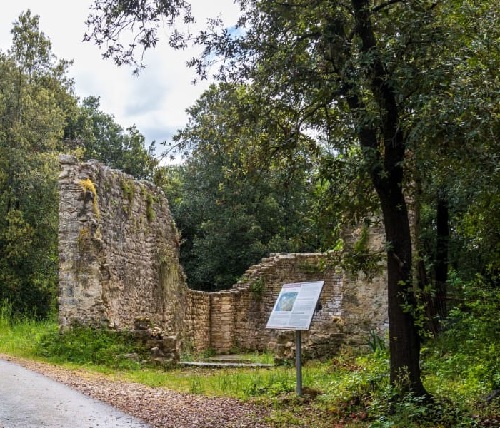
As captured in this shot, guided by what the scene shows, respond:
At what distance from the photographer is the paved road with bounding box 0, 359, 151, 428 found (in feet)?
20.5

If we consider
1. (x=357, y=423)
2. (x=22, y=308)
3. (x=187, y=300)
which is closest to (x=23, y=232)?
(x=22, y=308)

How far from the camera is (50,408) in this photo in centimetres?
697

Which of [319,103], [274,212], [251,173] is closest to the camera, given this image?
[319,103]

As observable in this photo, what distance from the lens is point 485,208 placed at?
7.00 metres

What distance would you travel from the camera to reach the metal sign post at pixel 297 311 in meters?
8.54

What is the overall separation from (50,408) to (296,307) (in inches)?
141

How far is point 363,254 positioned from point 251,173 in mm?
1837

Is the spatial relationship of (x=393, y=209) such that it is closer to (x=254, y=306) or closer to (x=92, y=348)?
(x=92, y=348)

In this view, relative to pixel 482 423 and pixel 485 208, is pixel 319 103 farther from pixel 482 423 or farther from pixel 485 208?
pixel 482 423

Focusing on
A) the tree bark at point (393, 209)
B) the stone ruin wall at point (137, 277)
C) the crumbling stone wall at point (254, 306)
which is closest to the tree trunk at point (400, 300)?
the tree bark at point (393, 209)

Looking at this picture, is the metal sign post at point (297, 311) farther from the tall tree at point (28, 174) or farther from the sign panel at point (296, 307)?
the tall tree at point (28, 174)

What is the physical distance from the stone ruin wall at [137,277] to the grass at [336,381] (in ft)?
2.39

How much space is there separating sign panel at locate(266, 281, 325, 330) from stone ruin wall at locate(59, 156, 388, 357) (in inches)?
58.3

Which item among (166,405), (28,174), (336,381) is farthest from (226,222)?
(166,405)
